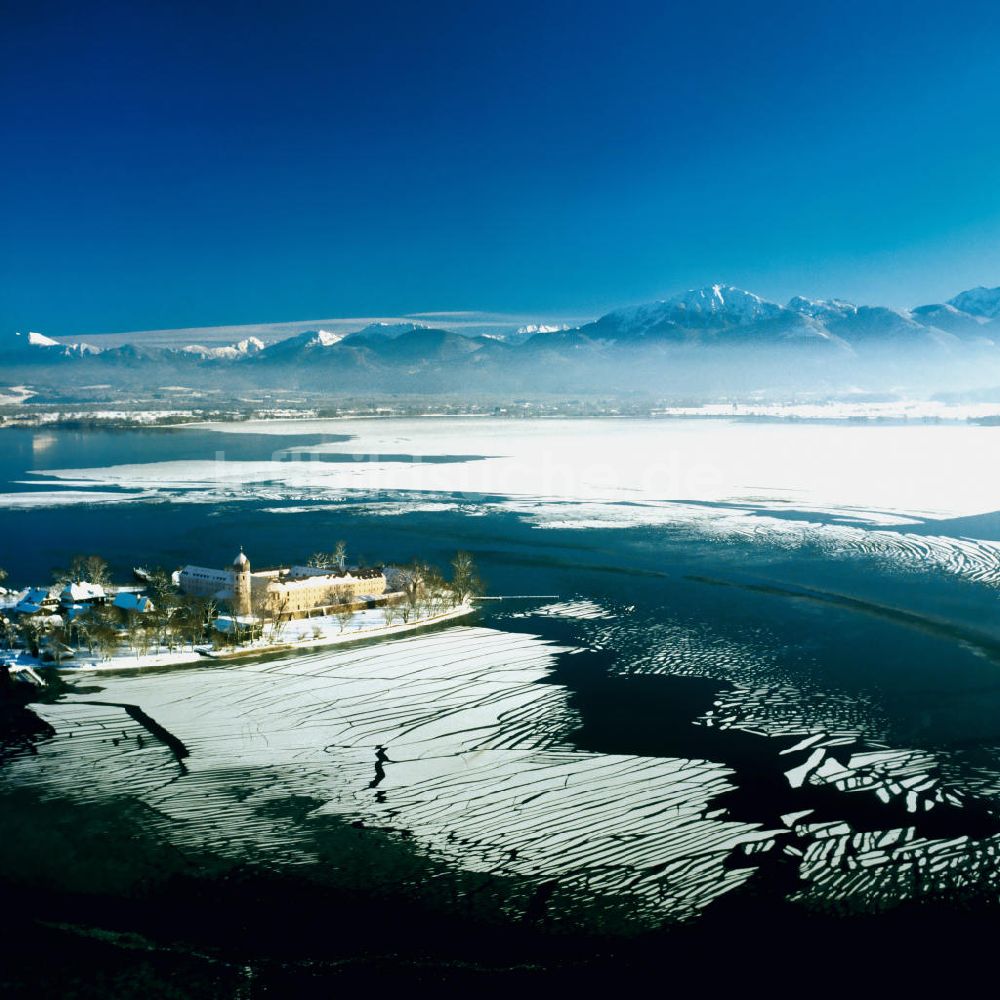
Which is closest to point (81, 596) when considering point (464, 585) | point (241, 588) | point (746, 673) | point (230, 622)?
point (241, 588)

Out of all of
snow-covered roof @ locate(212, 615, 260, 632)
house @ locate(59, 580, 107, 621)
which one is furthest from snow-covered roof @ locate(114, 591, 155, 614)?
snow-covered roof @ locate(212, 615, 260, 632)

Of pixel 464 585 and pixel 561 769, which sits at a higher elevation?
pixel 464 585

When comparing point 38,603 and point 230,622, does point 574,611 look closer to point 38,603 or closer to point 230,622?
point 230,622

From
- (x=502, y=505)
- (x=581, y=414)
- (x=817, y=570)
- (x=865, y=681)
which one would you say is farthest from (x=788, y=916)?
(x=581, y=414)

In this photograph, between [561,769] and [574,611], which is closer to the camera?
[561,769]

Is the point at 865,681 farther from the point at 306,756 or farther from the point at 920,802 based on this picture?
the point at 306,756

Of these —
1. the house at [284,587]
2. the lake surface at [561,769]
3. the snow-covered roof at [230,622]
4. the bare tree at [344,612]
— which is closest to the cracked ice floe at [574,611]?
the lake surface at [561,769]

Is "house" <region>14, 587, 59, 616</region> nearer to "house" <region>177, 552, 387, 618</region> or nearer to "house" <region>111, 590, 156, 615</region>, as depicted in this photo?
"house" <region>111, 590, 156, 615</region>
